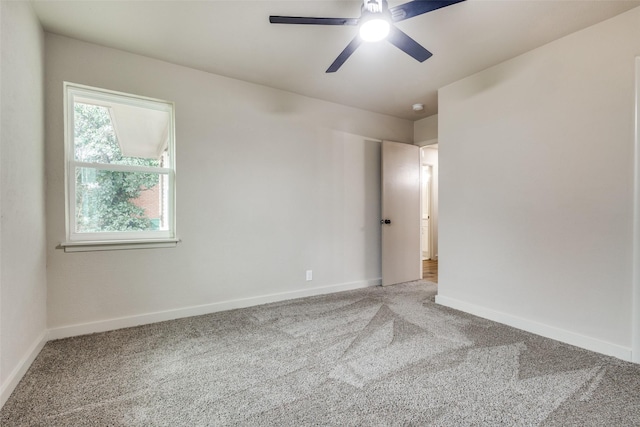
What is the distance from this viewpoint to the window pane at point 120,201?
272cm

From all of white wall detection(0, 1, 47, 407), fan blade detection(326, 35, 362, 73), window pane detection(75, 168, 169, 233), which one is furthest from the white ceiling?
window pane detection(75, 168, 169, 233)

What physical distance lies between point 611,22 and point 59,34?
4.43 meters

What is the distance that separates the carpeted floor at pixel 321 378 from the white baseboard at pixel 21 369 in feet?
0.14

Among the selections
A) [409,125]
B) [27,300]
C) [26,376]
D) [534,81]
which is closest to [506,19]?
[534,81]

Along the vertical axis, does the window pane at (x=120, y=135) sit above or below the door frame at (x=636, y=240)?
above

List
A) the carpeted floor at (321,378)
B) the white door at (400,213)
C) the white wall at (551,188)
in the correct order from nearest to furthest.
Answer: the carpeted floor at (321,378)
the white wall at (551,188)
the white door at (400,213)

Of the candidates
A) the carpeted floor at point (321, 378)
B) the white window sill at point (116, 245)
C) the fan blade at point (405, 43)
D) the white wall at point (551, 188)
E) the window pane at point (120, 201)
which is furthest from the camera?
the window pane at point (120, 201)

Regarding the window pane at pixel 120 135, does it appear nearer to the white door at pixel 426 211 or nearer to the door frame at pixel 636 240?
the door frame at pixel 636 240

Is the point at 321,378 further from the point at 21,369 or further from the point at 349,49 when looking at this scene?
the point at 349,49

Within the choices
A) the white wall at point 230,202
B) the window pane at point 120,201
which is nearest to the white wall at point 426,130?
the white wall at point 230,202

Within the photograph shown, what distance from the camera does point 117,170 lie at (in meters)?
2.82

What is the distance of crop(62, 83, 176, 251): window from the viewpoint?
2.68m

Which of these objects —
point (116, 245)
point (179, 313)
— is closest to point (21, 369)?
point (116, 245)

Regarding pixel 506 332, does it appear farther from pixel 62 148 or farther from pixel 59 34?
pixel 59 34
